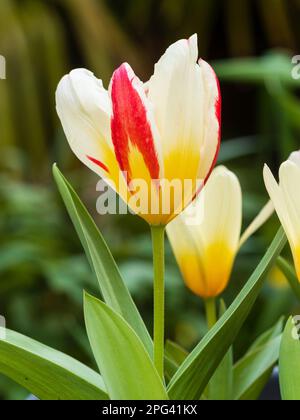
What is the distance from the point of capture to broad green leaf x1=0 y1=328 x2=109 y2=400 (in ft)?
1.06

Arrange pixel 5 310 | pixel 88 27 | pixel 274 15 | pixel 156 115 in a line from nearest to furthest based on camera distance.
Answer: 1. pixel 156 115
2. pixel 5 310
3. pixel 88 27
4. pixel 274 15

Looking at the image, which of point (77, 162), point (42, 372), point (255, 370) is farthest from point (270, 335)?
point (77, 162)

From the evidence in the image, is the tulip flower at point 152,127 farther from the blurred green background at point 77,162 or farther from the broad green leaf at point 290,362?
the blurred green background at point 77,162

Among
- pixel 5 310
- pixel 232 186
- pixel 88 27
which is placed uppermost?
pixel 88 27

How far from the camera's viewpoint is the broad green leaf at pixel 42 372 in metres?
0.32

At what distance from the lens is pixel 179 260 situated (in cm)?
41

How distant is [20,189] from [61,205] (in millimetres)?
91

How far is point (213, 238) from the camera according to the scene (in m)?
0.40

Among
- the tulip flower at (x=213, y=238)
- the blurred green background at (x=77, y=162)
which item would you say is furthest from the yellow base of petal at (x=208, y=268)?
the blurred green background at (x=77, y=162)

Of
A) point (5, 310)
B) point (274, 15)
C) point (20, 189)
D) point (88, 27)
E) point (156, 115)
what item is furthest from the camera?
point (274, 15)

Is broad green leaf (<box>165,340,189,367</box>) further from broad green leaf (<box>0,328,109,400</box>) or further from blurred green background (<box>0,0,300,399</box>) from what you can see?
blurred green background (<box>0,0,300,399</box>)

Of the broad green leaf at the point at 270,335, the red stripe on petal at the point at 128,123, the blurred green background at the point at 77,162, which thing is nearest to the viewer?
the red stripe on petal at the point at 128,123
